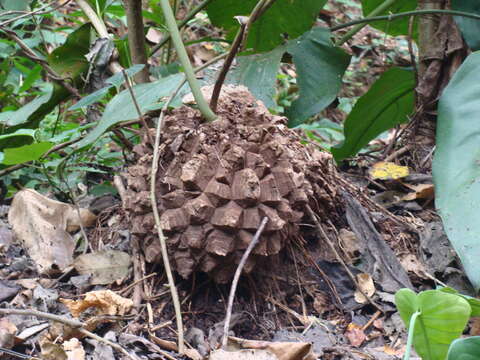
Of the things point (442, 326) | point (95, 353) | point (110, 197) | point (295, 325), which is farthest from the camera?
point (110, 197)

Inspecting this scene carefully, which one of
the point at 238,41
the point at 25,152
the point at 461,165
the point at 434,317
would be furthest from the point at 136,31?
the point at 434,317

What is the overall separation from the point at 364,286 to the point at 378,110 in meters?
0.65

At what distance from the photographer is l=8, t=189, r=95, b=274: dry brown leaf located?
1.07 metres

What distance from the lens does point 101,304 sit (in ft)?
2.87

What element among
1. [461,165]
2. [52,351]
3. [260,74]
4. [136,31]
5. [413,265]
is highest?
[136,31]

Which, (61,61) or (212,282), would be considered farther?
(61,61)

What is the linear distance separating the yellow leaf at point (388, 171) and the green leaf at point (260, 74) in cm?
33

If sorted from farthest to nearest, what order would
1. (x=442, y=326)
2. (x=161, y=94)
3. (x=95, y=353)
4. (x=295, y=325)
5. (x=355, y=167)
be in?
(x=355, y=167) → (x=161, y=94) → (x=295, y=325) → (x=95, y=353) → (x=442, y=326)

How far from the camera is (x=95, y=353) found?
768 millimetres

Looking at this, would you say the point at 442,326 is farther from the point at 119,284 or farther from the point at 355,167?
the point at 355,167

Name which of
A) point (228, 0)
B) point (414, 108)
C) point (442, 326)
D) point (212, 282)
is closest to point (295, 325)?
point (212, 282)

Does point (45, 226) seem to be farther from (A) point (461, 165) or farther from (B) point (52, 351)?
(A) point (461, 165)

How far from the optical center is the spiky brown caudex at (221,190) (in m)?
0.86

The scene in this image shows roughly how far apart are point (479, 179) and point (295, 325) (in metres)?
0.37
